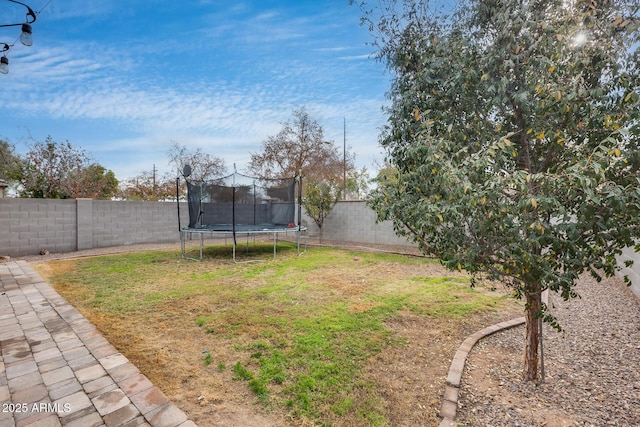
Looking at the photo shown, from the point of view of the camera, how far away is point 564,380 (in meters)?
1.83

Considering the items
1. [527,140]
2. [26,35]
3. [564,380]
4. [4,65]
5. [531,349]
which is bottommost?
[564,380]

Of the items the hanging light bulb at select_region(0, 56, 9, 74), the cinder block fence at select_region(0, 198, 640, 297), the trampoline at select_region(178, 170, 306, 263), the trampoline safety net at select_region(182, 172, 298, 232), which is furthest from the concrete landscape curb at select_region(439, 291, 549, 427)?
the hanging light bulb at select_region(0, 56, 9, 74)

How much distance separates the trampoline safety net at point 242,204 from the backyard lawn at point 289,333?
198 centimetres

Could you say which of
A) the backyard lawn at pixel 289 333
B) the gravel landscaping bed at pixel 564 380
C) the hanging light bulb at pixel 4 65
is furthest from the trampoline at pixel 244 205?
the gravel landscaping bed at pixel 564 380

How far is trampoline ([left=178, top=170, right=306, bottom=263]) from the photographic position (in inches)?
260

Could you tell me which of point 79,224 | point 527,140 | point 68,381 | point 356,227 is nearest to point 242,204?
point 356,227

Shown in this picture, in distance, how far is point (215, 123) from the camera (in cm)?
921

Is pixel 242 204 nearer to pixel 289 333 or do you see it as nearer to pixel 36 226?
pixel 36 226

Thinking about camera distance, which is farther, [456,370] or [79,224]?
[79,224]

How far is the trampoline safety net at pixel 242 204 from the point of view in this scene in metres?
6.62

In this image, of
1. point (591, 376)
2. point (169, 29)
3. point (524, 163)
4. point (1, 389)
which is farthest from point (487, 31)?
point (169, 29)

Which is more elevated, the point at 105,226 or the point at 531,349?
the point at 105,226

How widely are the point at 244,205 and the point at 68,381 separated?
18.6ft

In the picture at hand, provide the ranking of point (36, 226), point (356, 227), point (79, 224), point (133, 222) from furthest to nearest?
point (356, 227)
point (133, 222)
point (79, 224)
point (36, 226)
